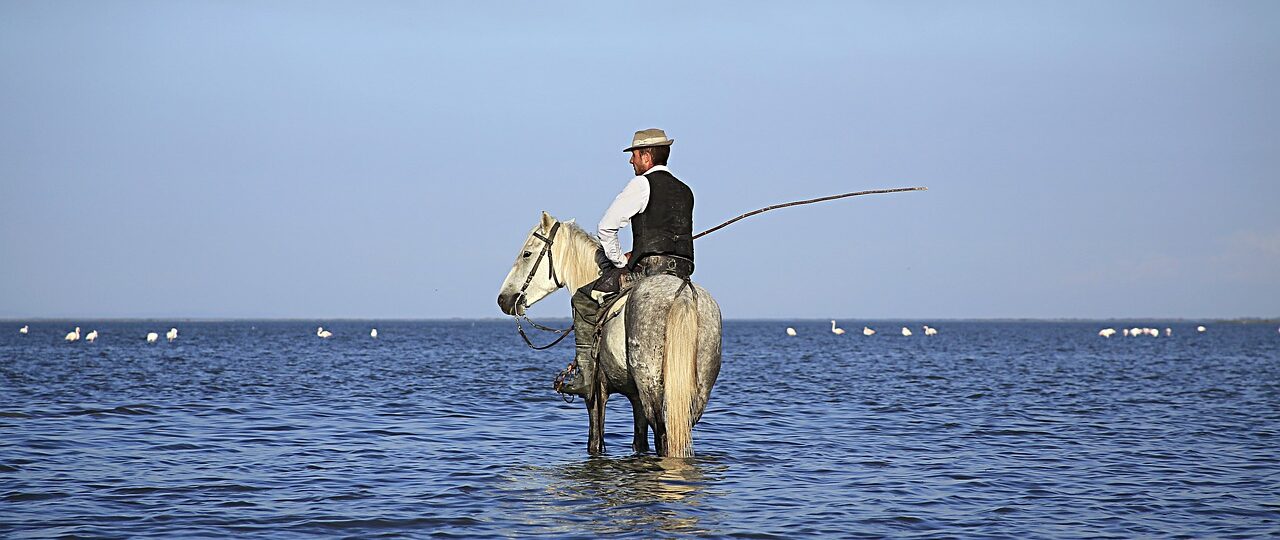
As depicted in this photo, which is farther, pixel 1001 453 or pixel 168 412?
pixel 168 412

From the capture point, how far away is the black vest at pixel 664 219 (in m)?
10.6

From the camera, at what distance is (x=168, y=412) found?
739 inches

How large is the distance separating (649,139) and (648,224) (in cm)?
86

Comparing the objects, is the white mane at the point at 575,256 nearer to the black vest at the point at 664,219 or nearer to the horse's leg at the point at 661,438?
the black vest at the point at 664,219

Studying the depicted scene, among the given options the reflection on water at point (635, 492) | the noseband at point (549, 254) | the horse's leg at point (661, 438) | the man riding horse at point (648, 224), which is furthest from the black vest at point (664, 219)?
the reflection on water at point (635, 492)

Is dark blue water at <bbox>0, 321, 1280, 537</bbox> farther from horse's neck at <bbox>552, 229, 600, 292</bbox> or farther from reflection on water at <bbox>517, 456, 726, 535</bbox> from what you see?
horse's neck at <bbox>552, 229, 600, 292</bbox>

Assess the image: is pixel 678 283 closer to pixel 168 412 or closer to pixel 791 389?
pixel 168 412

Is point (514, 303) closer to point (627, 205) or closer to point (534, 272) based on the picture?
point (534, 272)

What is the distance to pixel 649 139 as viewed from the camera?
1084 cm

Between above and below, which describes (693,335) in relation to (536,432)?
above

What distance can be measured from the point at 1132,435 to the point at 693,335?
9185 mm

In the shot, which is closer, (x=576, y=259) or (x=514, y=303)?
(x=576, y=259)

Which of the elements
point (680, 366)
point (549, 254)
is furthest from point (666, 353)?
point (549, 254)

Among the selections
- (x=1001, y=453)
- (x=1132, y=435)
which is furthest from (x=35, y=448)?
(x=1132, y=435)
